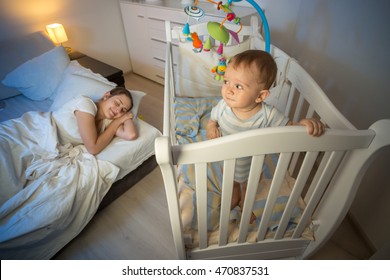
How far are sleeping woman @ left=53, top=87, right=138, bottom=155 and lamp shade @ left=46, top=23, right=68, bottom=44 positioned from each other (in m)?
1.20

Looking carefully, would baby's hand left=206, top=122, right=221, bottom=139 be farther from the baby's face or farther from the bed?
the bed

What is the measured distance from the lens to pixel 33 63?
176 centimetres

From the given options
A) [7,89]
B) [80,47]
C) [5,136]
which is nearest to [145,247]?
[5,136]

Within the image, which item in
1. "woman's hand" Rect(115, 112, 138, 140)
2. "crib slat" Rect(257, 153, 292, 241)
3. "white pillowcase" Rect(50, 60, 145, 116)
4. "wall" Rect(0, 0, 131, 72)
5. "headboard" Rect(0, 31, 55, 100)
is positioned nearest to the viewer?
"crib slat" Rect(257, 153, 292, 241)

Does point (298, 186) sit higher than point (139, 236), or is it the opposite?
point (298, 186)

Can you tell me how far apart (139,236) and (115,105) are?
33.7 inches

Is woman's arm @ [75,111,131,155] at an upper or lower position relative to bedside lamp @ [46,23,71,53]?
lower

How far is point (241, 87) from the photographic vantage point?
0.77 metres

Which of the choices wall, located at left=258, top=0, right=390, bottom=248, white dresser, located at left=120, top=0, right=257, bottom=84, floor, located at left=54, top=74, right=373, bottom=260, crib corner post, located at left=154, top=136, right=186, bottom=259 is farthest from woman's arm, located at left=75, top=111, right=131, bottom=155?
wall, located at left=258, top=0, right=390, bottom=248

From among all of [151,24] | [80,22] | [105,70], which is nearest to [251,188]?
[105,70]

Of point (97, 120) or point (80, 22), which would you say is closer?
point (97, 120)

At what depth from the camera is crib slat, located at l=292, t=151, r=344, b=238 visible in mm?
630

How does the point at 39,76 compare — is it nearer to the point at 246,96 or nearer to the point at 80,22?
the point at 80,22
